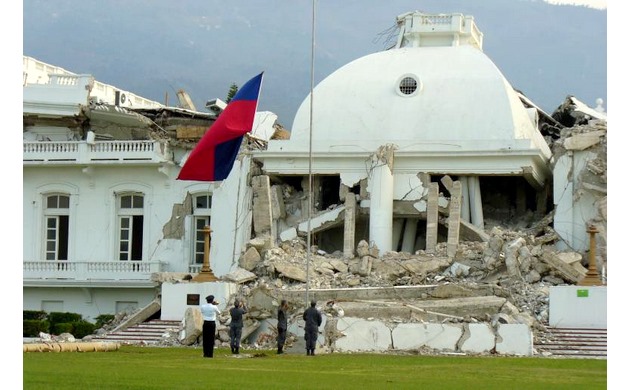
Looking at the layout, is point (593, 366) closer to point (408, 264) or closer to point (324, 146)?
point (408, 264)

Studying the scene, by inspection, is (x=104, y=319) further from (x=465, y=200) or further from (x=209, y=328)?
(x=209, y=328)

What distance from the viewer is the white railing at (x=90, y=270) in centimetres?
4277

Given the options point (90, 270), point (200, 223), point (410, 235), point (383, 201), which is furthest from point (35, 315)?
point (410, 235)

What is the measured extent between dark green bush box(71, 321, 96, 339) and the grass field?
34.9 ft

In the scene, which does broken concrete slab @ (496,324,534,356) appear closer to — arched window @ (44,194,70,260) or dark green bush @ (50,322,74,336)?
dark green bush @ (50,322,74,336)

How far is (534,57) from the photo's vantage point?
19288cm

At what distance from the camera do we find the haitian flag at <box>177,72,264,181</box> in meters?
32.3

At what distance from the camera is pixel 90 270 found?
43344mm

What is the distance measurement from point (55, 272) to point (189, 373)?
2417 centimetres

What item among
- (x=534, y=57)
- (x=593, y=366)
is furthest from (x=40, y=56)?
(x=593, y=366)

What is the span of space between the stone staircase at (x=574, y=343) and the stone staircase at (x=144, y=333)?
9.88 m

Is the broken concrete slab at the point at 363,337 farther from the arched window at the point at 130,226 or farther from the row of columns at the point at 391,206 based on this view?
the arched window at the point at 130,226

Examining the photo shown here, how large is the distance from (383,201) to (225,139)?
874 cm

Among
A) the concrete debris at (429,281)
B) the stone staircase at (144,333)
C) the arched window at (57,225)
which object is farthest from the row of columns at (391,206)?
the arched window at (57,225)
